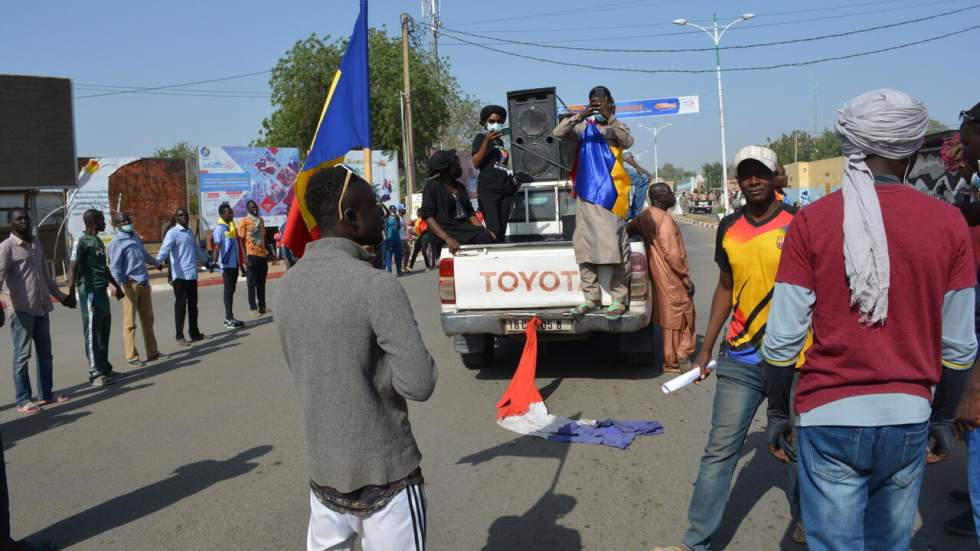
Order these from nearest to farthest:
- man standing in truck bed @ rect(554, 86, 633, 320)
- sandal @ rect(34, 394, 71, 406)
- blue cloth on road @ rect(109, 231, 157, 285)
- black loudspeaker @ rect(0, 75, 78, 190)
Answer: man standing in truck bed @ rect(554, 86, 633, 320), sandal @ rect(34, 394, 71, 406), blue cloth on road @ rect(109, 231, 157, 285), black loudspeaker @ rect(0, 75, 78, 190)

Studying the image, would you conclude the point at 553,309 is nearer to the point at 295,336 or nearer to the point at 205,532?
the point at 205,532

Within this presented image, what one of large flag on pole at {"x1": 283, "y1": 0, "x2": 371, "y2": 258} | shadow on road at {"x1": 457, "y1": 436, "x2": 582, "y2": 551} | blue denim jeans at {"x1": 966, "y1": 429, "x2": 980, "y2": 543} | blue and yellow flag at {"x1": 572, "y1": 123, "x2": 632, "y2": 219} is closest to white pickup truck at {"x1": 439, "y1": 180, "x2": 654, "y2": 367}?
blue and yellow flag at {"x1": 572, "y1": 123, "x2": 632, "y2": 219}

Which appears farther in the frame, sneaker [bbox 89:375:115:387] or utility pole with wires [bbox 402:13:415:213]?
utility pole with wires [bbox 402:13:415:213]

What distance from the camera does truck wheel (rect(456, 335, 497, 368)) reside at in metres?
7.61

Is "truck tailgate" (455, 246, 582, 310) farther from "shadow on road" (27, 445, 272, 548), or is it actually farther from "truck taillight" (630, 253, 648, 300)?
"shadow on road" (27, 445, 272, 548)

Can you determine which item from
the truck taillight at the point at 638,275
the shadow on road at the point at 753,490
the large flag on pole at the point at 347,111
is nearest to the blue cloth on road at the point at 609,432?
the shadow on road at the point at 753,490

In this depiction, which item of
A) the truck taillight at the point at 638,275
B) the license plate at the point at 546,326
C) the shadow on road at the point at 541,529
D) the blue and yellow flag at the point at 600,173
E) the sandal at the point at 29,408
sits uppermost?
the blue and yellow flag at the point at 600,173

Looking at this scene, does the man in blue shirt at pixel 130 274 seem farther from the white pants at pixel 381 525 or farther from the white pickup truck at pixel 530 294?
the white pants at pixel 381 525

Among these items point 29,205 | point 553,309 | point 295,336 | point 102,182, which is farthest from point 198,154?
point 295,336

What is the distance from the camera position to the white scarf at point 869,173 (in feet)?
6.96

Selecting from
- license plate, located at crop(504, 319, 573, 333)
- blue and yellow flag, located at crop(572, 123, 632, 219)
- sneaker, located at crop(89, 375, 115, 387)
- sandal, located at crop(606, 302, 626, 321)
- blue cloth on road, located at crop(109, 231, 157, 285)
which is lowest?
sneaker, located at crop(89, 375, 115, 387)

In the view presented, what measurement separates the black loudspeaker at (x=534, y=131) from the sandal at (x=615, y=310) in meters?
2.09

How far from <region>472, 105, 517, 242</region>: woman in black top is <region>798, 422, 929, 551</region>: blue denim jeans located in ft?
16.1

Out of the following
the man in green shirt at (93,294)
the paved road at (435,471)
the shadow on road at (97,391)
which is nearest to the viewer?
the paved road at (435,471)
